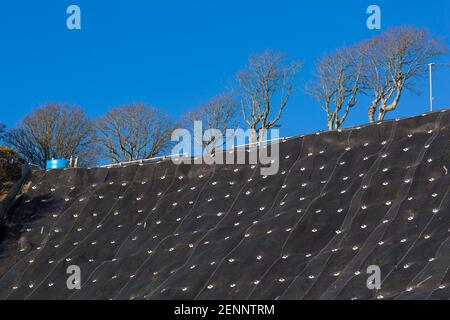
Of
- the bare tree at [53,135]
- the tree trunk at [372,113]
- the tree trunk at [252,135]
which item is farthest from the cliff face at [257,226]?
the bare tree at [53,135]

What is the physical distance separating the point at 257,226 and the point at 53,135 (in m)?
28.6

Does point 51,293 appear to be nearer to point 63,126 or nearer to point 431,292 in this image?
point 431,292

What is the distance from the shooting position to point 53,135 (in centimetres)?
4119

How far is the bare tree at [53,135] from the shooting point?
133 feet

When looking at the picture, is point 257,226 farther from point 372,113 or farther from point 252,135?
point 252,135

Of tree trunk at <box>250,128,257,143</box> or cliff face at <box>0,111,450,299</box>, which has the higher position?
tree trunk at <box>250,128,257,143</box>

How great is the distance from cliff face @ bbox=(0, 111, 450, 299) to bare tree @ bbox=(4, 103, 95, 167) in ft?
67.7

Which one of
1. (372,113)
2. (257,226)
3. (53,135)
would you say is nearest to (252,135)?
(372,113)

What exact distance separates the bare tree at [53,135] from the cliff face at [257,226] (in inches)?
812

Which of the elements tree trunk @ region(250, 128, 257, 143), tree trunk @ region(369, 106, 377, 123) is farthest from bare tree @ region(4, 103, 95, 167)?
tree trunk @ region(369, 106, 377, 123)

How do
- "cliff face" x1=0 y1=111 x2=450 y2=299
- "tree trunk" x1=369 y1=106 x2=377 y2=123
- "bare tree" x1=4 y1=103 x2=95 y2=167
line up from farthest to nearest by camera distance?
1. "bare tree" x1=4 y1=103 x2=95 y2=167
2. "tree trunk" x1=369 y1=106 x2=377 y2=123
3. "cliff face" x1=0 y1=111 x2=450 y2=299

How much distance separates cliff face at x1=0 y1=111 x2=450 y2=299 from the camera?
12.1 metres

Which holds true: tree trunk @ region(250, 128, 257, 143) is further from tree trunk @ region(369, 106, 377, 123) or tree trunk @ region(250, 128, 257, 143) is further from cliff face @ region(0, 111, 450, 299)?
cliff face @ region(0, 111, 450, 299)

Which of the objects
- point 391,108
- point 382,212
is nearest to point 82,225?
point 382,212
